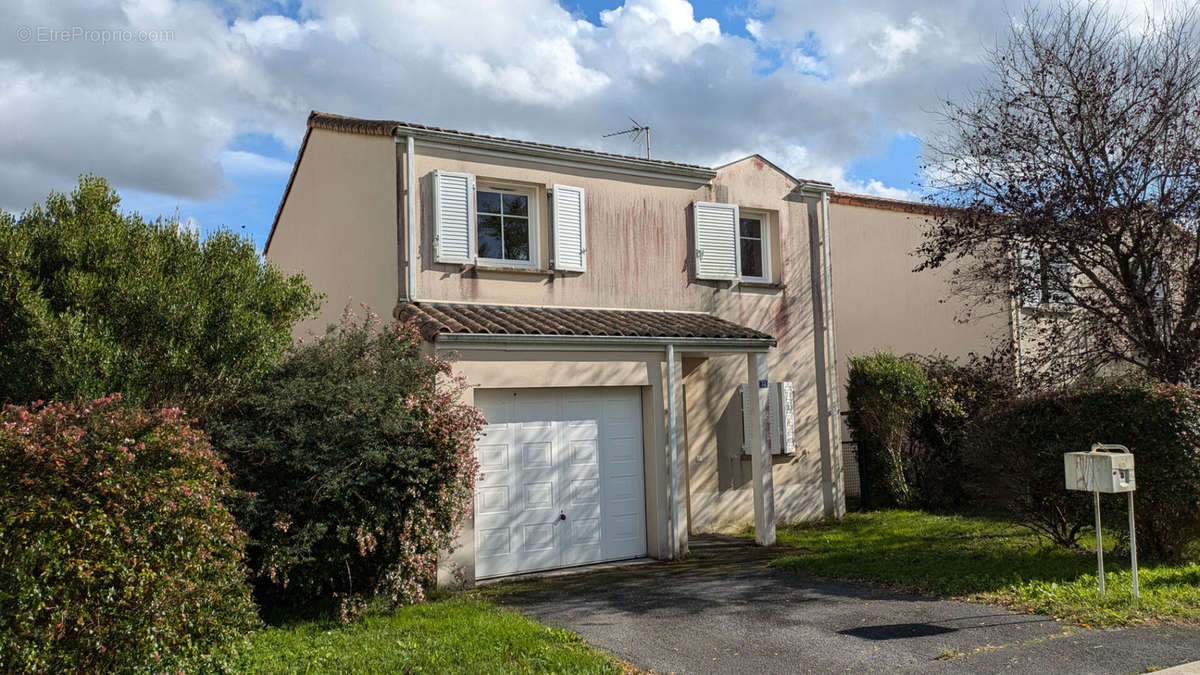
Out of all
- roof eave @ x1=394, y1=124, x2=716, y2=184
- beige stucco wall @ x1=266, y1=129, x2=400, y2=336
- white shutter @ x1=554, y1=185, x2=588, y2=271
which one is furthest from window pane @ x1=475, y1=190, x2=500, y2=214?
beige stucco wall @ x1=266, y1=129, x2=400, y2=336

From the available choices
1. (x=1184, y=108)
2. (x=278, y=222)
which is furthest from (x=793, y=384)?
(x=278, y=222)

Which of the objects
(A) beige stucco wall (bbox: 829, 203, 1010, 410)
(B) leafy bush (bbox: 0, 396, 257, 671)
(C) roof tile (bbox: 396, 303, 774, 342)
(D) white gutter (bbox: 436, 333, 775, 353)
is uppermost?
(A) beige stucco wall (bbox: 829, 203, 1010, 410)

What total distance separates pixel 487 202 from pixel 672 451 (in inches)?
171

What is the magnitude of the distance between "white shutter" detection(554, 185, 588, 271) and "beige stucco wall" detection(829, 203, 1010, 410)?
6.99m

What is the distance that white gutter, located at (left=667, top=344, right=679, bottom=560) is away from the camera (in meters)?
11.4

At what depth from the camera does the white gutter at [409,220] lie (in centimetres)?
1111

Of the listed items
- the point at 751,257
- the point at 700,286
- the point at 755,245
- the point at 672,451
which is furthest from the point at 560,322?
the point at 755,245

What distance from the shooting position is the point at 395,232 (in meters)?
11.2

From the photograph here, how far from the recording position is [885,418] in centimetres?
1509

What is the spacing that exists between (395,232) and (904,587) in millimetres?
7393

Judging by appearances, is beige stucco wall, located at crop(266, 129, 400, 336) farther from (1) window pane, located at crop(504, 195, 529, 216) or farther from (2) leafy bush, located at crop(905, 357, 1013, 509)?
(2) leafy bush, located at crop(905, 357, 1013, 509)

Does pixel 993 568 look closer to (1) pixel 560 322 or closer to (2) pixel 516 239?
(1) pixel 560 322

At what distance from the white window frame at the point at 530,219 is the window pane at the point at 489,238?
0.09m

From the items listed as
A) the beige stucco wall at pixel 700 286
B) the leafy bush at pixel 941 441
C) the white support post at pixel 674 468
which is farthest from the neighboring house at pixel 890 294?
the white support post at pixel 674 468
